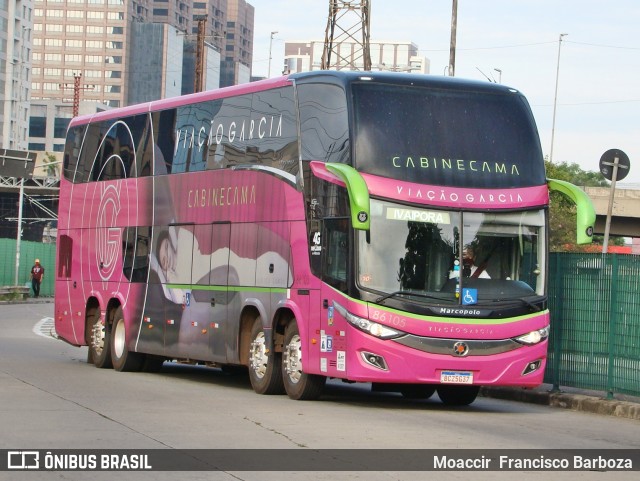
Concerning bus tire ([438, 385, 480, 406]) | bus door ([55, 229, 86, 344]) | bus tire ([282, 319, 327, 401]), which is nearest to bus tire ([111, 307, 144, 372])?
bus door ([55, 229, 86, 344])

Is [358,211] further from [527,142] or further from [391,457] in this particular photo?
[391,457]

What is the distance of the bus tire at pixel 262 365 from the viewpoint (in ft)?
60.2

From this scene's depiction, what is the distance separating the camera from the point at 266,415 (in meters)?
15.2

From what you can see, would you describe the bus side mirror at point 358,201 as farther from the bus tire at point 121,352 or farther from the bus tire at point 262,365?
the bus tire at point 121,352

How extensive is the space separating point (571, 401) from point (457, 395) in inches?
60.2

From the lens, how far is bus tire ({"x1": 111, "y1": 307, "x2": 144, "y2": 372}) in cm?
2344

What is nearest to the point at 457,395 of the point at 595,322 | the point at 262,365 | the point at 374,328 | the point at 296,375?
the point at 595,322

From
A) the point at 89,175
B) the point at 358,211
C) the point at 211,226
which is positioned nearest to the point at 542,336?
the point at 358,211

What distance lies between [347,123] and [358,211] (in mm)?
1450

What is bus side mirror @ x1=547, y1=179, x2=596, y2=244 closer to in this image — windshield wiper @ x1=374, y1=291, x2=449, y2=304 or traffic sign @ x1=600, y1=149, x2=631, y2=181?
windshield wiper @ x1=374, y1=291, x2=449, y2=304

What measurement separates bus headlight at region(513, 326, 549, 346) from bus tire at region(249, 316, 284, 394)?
132 inches

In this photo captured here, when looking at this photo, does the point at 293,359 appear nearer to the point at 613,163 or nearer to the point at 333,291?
the point at 333,291

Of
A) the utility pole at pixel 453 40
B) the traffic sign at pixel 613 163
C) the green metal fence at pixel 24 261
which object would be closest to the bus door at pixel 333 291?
the traffic sign at pixel 613 163

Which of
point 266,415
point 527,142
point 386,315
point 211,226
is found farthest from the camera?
point 211,226
